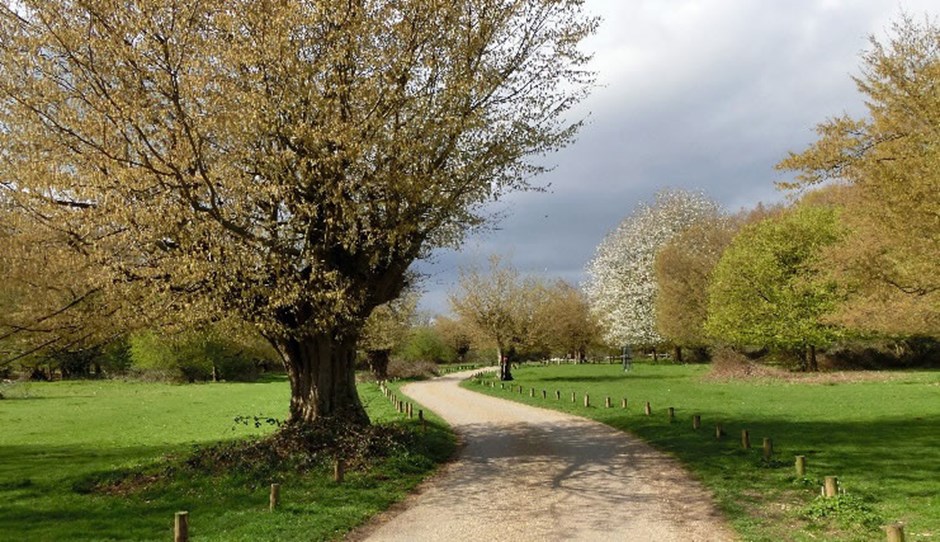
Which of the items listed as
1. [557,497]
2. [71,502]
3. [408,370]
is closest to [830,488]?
[557,497]

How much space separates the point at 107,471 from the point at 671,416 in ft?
54.6

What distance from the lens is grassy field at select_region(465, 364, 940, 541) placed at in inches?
394

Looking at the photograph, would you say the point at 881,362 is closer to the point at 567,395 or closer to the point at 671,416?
the point at 567,395

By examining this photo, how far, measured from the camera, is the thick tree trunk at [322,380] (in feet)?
54.9

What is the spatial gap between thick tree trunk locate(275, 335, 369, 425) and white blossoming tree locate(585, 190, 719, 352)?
4816 centimetres

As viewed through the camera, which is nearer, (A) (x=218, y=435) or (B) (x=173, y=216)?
(B) (x=173, y=216)

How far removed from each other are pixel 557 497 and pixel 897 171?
10540 millimetres

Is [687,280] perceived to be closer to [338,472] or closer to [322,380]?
[322,380]

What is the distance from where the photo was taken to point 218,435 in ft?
81.2

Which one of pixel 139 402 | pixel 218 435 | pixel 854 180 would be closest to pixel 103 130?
pixel 218 435

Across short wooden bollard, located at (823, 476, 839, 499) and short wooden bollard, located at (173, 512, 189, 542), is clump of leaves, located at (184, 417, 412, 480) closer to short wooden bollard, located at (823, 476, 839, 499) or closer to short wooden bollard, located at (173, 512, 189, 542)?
short wooden bollard, located at (173, 512, 189, 542)

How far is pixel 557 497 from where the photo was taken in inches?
471

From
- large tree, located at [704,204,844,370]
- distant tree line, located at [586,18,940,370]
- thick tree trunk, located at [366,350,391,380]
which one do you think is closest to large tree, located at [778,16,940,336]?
distant tree line, located at [586,18,940,370]

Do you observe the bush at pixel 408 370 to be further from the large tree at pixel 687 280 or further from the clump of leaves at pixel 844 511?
the clump of leaves at pixel 844 511
